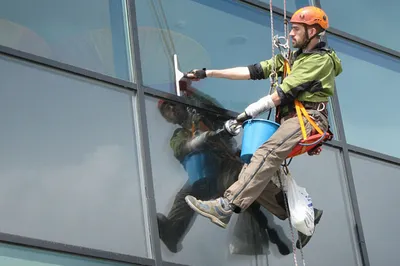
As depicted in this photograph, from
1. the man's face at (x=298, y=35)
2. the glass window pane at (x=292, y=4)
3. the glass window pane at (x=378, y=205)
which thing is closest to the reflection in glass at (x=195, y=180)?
the man's face at (x=298, y=35)

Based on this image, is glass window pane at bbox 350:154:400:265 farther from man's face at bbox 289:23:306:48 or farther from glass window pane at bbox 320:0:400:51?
glass window pane at bbox 320:0:400:51

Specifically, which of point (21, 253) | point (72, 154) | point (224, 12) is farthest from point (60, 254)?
point (224, 12)

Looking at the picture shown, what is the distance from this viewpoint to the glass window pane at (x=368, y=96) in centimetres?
1116

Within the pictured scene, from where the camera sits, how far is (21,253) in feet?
27.3

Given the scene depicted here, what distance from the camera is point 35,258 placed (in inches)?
329

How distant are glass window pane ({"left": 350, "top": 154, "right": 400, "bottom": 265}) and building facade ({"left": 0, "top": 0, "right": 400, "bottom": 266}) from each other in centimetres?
1

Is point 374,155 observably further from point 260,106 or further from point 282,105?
point 260,106

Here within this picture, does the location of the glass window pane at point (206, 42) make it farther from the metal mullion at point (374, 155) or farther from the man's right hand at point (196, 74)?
the metal mullion at point (374, 155)

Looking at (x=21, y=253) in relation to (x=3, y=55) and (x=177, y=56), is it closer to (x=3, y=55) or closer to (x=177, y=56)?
(x=3, y=55)

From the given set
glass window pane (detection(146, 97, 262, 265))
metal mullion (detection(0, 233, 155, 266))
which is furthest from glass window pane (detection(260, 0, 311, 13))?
metal mullion (detection(0, 233, 155, 266))

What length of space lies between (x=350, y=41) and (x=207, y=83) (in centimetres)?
208

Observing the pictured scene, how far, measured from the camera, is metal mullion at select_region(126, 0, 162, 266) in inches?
356

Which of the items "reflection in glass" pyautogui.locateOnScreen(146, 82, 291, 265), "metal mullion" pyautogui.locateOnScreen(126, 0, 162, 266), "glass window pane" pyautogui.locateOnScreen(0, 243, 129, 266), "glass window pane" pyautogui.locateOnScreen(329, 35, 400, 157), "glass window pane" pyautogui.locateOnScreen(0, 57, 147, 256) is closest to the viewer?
"glass window pane" pyautogui.locateOnScreen(0, 243, 129, 266)

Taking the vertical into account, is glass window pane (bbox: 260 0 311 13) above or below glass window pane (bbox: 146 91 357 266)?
above
